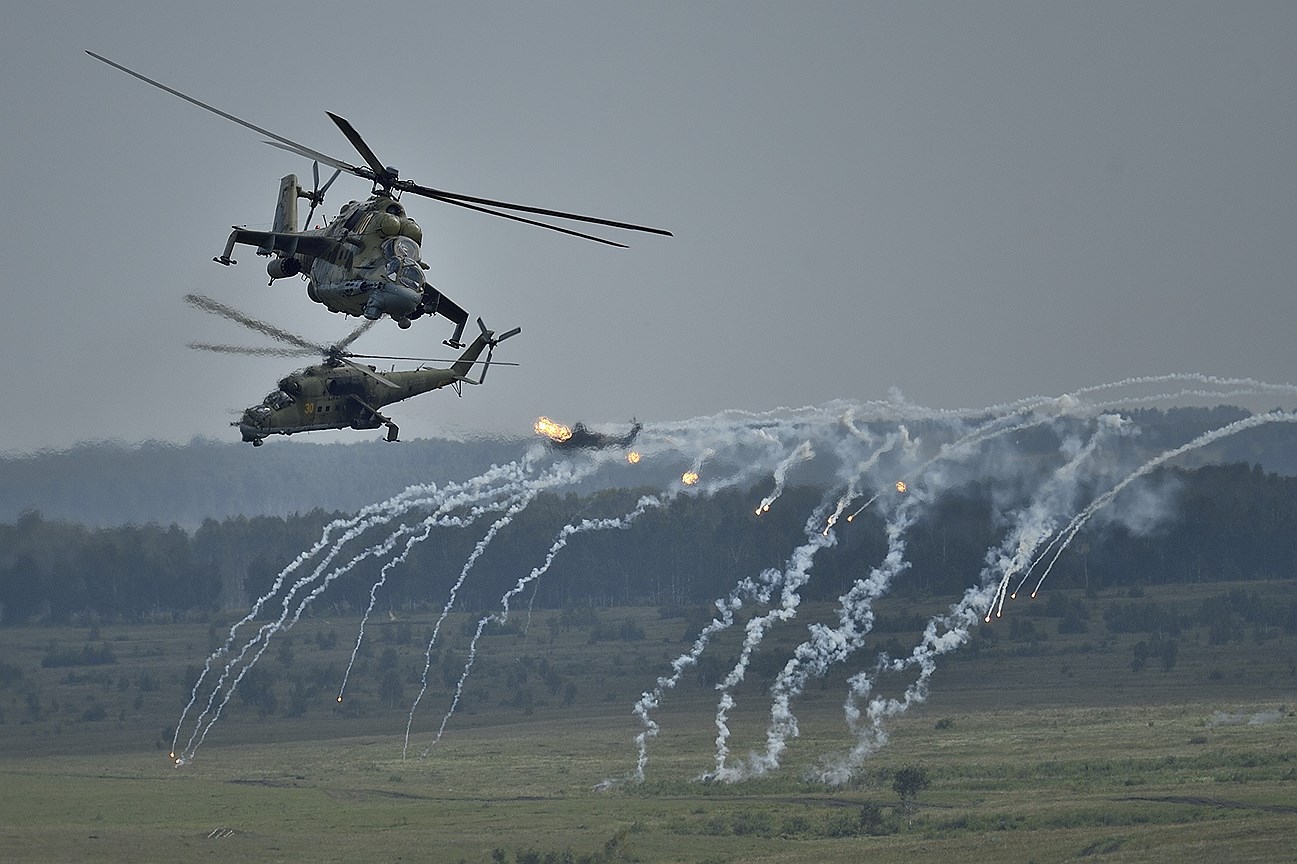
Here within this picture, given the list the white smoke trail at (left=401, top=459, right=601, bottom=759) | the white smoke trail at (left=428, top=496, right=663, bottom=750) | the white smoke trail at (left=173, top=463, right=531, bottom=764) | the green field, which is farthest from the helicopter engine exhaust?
the white smoke trail at (left=428, top=496, right=663, bottom=750)

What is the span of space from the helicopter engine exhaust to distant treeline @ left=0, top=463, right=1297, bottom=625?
96125mm

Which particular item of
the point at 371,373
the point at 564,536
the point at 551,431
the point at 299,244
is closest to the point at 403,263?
the point at 299,244

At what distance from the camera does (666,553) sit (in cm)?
17225

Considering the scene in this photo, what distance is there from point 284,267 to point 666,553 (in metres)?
114

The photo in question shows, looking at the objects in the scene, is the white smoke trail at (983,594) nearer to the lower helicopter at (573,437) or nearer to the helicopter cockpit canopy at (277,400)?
the lower helicopter at (573,437)

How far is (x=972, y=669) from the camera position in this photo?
134m

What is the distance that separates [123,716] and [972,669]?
61.7 metres

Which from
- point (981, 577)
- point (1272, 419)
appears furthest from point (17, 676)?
point (1272, 419)

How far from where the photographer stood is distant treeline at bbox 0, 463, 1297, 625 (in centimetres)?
15450

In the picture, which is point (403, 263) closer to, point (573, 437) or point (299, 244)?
point (299, 244)

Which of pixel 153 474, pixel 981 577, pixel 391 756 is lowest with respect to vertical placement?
pixel 391 756

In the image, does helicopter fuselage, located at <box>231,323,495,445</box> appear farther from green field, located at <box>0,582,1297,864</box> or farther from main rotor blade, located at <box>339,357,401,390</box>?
green field, located at <box>0,582,1297,864</box>

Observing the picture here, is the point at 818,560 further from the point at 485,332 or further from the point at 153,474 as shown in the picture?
the point at 485,332

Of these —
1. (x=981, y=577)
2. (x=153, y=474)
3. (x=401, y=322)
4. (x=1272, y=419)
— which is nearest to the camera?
(x=401, y=322)
